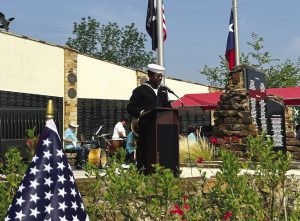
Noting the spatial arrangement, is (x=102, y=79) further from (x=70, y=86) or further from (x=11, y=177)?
(x=11, y=177)

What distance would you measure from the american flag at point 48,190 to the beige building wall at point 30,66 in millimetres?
18651

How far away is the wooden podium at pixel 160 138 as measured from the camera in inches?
243

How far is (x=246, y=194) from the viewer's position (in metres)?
3.79

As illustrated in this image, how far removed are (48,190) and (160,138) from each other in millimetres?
3202

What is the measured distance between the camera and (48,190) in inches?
122

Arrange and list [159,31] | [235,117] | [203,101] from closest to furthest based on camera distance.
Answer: [159,31], [235,117], [203,101]

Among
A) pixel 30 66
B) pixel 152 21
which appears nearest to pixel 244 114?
pixel 152 21

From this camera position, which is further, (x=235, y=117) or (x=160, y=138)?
(x=235, y=117)

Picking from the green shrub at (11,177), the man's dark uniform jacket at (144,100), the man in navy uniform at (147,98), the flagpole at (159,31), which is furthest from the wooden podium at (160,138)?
the flagpole at (159,31)

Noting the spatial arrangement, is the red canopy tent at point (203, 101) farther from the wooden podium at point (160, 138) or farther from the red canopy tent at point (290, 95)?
the wooden podium at point (160, 138)

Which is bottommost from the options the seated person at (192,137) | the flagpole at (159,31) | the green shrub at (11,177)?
the green shrub at (11,177)

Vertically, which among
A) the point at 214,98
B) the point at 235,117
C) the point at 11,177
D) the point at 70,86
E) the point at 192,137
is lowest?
the point at 11,177

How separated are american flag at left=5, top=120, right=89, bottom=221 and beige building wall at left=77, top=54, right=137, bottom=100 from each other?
2133 centimetres

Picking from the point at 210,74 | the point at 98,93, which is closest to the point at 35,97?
the point at 98,93
